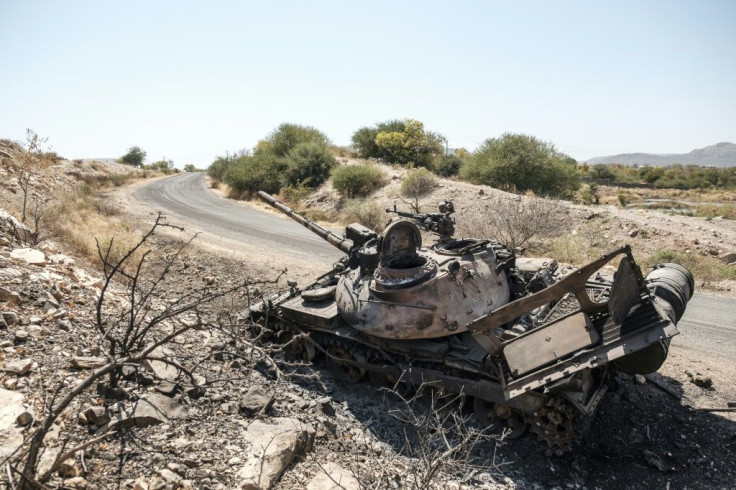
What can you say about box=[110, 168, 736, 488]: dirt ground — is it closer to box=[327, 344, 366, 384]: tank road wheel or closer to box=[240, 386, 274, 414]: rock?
box=[327, 344, 366, 384]: tank road wheel

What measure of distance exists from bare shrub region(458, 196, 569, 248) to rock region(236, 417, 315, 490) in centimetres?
1165

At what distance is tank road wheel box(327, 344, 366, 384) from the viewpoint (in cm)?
800

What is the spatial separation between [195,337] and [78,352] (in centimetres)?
251

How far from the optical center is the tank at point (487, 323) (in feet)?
19.2

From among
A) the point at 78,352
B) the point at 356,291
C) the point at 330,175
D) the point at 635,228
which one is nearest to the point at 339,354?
the point at 356,291

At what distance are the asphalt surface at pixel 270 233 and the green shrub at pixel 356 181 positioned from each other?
12.4 feet

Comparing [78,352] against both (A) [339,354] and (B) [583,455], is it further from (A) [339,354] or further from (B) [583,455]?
(B) [583,455]

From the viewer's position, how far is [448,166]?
31.7m

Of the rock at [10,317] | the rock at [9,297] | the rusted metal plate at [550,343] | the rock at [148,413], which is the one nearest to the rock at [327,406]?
the rock at [148,413]

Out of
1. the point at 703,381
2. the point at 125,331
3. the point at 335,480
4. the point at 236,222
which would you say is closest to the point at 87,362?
the point at 125,331

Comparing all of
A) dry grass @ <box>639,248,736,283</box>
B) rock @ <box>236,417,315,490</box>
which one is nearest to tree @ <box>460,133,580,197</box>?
dry grass @ <box>639,248,736,283</box>

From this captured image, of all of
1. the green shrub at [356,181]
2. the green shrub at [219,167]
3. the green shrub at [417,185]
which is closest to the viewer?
the green shrub at [417,185]

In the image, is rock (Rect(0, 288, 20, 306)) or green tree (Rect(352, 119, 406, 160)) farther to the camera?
green tree (Rect(352, 119, 406, 160))

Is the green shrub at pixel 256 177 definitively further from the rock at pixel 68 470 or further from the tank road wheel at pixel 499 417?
the rock at pixel 68 470
